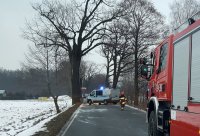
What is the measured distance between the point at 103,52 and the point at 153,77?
206 ft

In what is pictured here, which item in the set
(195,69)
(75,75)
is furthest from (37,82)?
(195,69)

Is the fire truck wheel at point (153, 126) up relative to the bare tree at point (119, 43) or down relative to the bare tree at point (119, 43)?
down

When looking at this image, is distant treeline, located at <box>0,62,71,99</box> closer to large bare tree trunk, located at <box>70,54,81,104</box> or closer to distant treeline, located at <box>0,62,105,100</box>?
distant treeline, located at <box>0,62,105,100</box>

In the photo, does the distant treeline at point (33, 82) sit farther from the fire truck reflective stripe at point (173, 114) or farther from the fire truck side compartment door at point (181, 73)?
the fire truck reflective stripe at point (173, 114)

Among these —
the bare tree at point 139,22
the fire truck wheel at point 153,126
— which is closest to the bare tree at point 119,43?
the bare tree at point 139,22

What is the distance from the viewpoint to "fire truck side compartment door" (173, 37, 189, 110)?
8.68 meters

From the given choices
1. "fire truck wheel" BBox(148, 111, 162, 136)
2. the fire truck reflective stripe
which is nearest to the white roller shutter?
the fire truck reflective stripe

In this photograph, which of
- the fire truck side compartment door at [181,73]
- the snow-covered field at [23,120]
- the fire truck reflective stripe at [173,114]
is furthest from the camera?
the snow-covered field at [23,120]

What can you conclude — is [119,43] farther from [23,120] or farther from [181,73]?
[181,73]

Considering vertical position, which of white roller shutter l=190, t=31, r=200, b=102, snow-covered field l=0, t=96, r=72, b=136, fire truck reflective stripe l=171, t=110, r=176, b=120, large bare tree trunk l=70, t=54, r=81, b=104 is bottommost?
snow-covered field l=0, t=96, r=72, b=136

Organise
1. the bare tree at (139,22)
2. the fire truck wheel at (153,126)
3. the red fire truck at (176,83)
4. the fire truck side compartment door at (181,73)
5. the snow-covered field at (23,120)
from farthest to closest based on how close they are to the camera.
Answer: the bare tree at (139,22) → the snow-covered field at (23,120) → the fire truck wheel at (153,126) → the fire truck side compartment door at (181,73) → the red fire truck at (176,83)

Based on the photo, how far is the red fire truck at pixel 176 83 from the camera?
7.93m

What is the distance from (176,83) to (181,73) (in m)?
0.48

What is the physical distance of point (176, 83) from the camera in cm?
959
